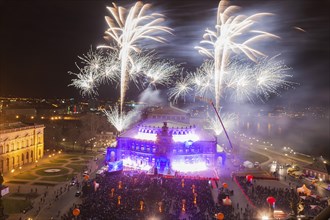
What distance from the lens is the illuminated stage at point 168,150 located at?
57.2m

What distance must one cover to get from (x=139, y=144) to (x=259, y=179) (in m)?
22.5

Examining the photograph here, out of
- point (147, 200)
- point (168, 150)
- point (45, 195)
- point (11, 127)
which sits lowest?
point (45, 195)

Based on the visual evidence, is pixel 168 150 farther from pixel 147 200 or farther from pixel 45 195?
pixel 45 195

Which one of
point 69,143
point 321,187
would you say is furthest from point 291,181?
point 69,143

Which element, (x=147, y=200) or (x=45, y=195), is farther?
(x=45, y=195)

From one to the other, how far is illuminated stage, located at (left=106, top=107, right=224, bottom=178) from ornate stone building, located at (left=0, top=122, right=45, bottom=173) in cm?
1410

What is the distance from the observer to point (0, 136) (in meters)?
50.7

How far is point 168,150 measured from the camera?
189 ft

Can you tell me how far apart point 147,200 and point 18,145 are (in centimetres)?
3213

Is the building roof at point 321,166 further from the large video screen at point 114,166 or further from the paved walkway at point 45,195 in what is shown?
the paved walkway at point 45,195

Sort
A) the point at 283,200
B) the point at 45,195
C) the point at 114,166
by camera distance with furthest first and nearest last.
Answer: the point at 114,166 → the point at 45,195 → the point at 283,200

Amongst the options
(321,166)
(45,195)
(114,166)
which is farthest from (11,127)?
(321,166)

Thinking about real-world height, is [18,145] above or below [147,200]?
above

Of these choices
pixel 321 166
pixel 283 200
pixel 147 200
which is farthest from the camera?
pixel 321 166
